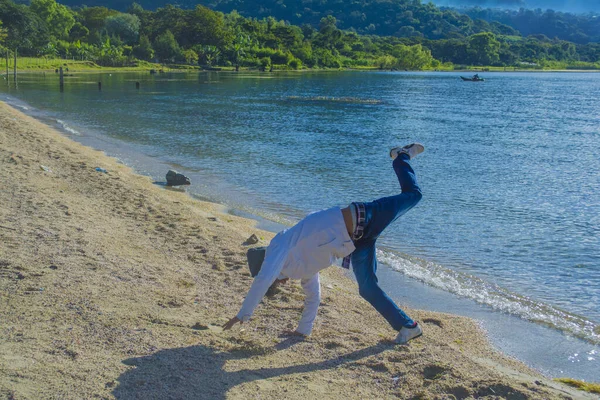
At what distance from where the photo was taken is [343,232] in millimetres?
5141

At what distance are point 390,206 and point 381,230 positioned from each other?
26 cm

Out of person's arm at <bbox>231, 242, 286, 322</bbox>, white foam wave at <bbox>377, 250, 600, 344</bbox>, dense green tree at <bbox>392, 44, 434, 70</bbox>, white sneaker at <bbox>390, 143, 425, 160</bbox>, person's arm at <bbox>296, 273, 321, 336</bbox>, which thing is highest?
dense green tree at <bbox>392, 44, 434, 70</bbox>

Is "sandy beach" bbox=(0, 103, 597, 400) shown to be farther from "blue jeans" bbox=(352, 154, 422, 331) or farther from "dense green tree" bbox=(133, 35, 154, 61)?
"dense green tree" bbox=(133, 35, 154, 61)

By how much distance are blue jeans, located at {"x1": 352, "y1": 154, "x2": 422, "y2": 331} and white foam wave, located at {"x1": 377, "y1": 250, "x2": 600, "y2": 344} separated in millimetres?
3275

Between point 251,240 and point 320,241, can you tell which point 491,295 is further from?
point 320,241

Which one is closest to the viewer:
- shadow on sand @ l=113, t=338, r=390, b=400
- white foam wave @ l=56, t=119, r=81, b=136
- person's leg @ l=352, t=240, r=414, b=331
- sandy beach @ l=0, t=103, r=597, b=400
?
shadow on sand @ l=113, t=338, r=390, b=400

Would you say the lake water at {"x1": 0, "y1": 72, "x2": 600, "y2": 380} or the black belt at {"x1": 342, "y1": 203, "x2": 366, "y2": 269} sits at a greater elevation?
the black belt at {"x1": 342, "y1": 203, "x2": 366, "y2": 269}

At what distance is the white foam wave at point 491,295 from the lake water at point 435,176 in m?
0.03

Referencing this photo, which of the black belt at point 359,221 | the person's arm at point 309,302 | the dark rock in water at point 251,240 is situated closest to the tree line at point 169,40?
the dark rock in water at point 251,240

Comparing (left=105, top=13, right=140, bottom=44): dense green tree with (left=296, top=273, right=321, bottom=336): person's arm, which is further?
(left=105, top=13, right=140, bottom=44): dense green tree

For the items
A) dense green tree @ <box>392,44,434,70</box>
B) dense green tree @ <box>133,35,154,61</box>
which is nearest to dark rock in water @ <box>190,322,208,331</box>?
dense green tree @ <box>133,35,154,61</box>

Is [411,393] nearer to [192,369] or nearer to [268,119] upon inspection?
[192,369]

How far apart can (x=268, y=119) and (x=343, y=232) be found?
110 ft

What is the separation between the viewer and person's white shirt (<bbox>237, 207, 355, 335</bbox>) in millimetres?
5121
